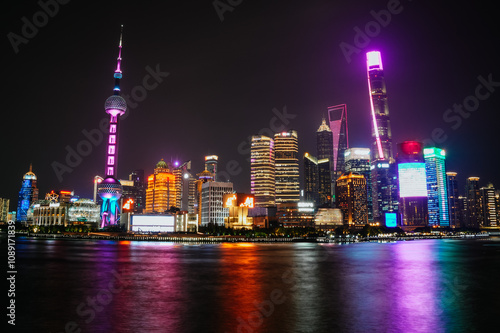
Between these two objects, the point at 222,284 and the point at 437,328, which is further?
the point at 222,284

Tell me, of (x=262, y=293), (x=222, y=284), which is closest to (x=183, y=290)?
(x=222, y=284)

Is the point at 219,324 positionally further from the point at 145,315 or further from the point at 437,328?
the point at 437,328

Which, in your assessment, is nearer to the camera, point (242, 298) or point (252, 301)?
point (252, 301)

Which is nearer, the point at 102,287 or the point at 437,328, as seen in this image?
the point at 437,328

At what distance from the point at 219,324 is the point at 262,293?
13.6 m

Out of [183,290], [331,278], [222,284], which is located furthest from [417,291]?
[183,290]

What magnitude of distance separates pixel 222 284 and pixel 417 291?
21.5 metres

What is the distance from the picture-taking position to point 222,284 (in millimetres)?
47375

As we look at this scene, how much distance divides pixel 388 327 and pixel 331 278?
2709cm

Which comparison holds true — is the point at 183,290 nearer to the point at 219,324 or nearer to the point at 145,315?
the point at 145,315

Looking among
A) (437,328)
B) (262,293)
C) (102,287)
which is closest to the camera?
(437,328)

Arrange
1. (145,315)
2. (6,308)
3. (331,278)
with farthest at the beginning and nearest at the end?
(331,278)
(6,308)
(145,315)

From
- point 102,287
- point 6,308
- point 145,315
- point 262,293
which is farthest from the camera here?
point 102,287

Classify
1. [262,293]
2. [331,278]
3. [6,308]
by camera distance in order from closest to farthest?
[6,308] < [262,293] < [331,278]
